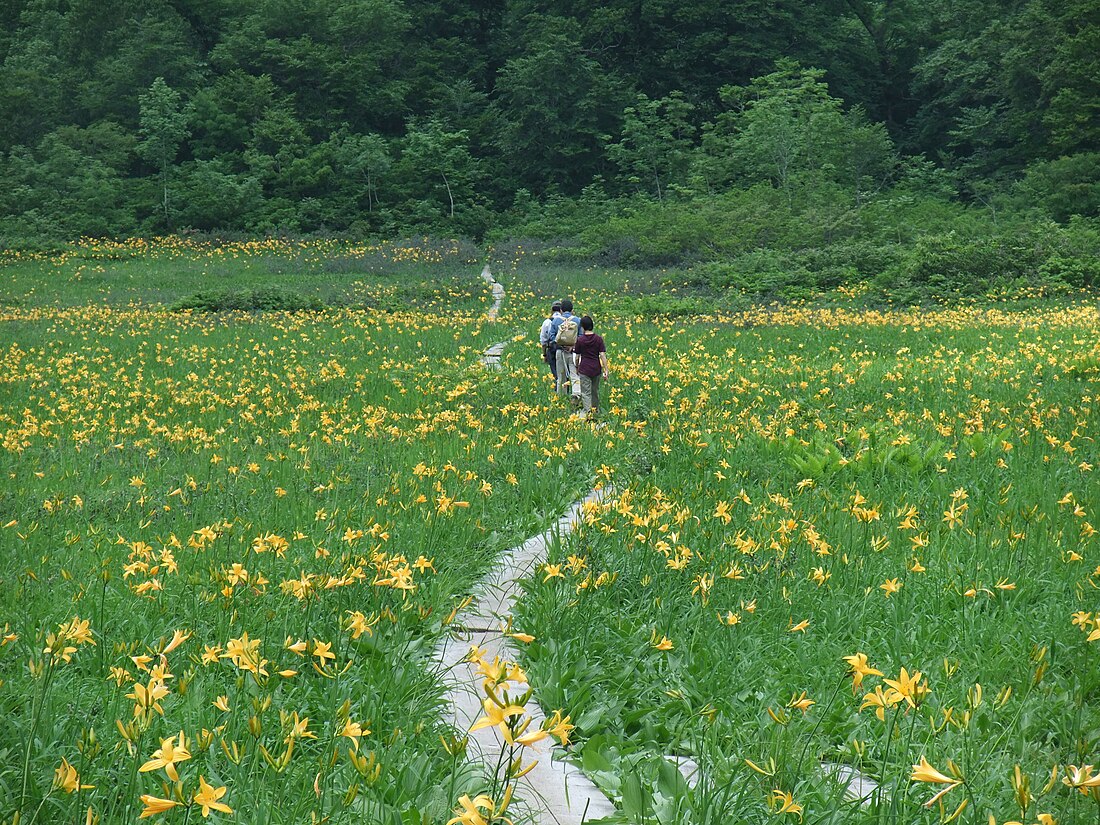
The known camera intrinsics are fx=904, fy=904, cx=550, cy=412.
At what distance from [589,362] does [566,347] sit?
931 mm

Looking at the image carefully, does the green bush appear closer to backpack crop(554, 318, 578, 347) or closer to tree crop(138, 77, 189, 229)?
backpack crop(554, 318, 578, 347)

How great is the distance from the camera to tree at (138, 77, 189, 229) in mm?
40375

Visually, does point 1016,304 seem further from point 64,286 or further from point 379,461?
point 64,286

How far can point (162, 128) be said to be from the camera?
4056 cm

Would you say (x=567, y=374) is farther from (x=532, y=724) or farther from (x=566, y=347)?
(x=532, y=724)

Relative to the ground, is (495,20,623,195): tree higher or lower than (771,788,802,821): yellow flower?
higher

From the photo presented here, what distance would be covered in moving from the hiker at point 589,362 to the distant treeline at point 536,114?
21.3 meters

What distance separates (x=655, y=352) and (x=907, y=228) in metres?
18.8

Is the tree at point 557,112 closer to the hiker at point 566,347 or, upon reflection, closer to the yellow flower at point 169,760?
the hiker at point 566,347

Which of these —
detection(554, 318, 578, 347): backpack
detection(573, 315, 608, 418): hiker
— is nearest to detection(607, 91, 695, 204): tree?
detection(554, 318, 578, 347): backpack

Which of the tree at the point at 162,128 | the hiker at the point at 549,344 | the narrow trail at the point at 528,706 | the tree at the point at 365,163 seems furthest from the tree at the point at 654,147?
the narrow trail at the point at 528,706

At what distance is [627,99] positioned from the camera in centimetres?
4784

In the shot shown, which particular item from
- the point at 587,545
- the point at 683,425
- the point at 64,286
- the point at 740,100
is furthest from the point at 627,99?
the point at 587,545

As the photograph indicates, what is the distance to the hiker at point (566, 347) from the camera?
10953 mm
